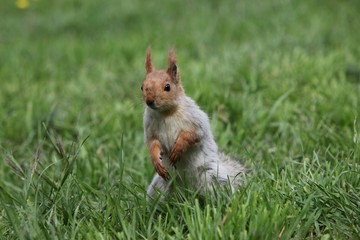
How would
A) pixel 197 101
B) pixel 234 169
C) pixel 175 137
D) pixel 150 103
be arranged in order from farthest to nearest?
1. pixel 197 101
2. pixel 234 169
3. pixel 175 137
4. pixel 150 103

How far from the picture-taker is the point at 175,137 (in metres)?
2.99

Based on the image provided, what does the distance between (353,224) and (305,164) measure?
23.3 inches

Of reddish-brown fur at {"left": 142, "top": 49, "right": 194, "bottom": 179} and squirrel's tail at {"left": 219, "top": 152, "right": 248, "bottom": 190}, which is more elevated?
reddish-brown fur at {"left": 142, "top": 49, "right": 194, "bottom": 179}

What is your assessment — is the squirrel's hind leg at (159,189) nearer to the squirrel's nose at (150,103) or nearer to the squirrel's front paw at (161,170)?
the squirrel's front paw at (161,170)

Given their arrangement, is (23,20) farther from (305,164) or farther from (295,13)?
(305,164)

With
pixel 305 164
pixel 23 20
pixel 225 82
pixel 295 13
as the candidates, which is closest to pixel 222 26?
pixel 295 13

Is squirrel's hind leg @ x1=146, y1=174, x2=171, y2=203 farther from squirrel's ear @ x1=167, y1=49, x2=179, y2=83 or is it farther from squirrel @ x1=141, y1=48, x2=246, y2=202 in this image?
squirrel's ear @ x1=167, y1=49, x2=179, y2=83

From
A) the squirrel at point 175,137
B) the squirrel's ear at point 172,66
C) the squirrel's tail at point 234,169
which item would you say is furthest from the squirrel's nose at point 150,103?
the squirrel's tail at point 234,169

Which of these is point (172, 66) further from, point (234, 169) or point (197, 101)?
point (197, 101)

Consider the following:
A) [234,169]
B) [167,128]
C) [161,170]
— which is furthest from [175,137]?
[234,169]

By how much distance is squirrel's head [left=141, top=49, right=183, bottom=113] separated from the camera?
9.46ft

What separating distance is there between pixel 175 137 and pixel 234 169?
524 mm

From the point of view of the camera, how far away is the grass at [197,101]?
271 cm

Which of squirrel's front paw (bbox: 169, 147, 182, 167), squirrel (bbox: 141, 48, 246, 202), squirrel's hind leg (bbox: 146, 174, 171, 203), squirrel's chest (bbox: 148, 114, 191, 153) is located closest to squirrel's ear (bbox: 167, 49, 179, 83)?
squirrel (bbox: 141, 48, 246, 202)
